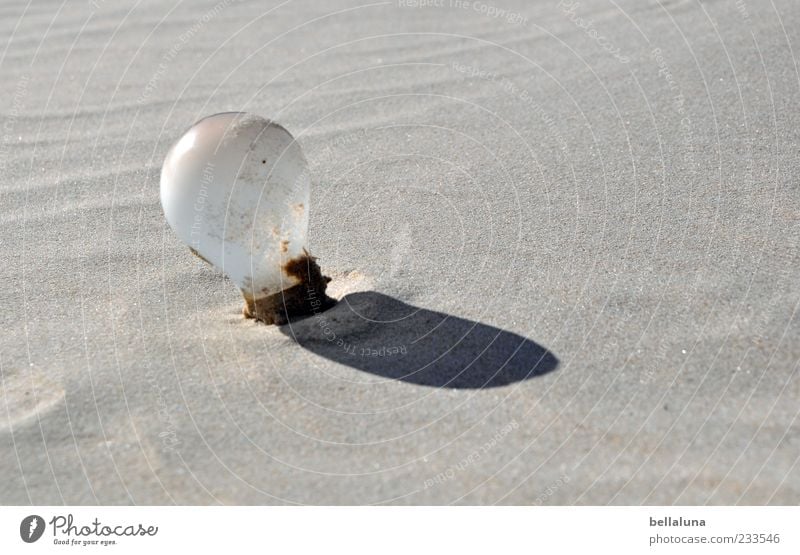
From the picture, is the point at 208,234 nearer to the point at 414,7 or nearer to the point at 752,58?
the point at 752,58

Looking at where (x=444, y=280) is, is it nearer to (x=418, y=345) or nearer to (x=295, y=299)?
(x=418, y=345)

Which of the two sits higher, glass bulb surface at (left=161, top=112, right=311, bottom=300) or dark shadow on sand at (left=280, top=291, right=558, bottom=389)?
glass bulb surface at (left=161, top=112, right=311, bottom=300)

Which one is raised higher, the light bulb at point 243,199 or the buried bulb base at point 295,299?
the light bulb at point 243,199

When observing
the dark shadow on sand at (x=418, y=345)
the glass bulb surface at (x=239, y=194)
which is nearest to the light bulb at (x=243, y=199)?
the glass bulb surface at (x=239, y=194)
